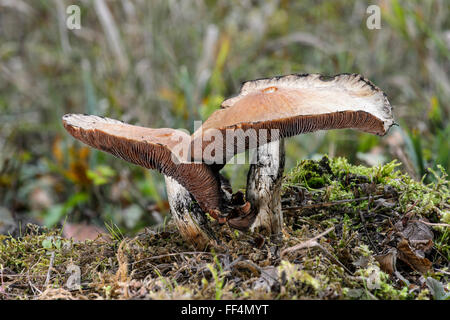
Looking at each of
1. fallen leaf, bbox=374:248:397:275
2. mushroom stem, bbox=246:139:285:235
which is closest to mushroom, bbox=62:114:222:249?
mushroom stem, bbox=246:139:285:235

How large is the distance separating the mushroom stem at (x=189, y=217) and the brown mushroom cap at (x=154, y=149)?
82 millimetres

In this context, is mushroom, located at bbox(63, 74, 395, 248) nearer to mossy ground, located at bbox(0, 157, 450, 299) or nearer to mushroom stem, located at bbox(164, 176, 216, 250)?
mushroom stem, located at bbox(164, 176, 216, 250)

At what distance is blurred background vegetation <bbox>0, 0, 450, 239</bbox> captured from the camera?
4.38 m

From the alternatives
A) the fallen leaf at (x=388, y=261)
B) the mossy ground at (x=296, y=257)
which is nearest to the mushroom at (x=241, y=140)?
the mossy ground at (x=296, y=257)

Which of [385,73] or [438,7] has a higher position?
[438,7]

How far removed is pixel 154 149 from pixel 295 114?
27.8 inches

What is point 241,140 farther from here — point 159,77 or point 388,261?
point 159,77

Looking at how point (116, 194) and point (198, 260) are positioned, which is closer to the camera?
point (198, 260)

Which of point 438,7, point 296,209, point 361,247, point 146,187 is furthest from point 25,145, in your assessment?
point 438,7

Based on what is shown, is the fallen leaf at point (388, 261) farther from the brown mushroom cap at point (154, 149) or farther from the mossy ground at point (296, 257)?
the brown mushroom cap at point (154, 149)

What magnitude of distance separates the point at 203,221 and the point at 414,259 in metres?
1.17

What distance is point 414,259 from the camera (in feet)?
6.53
